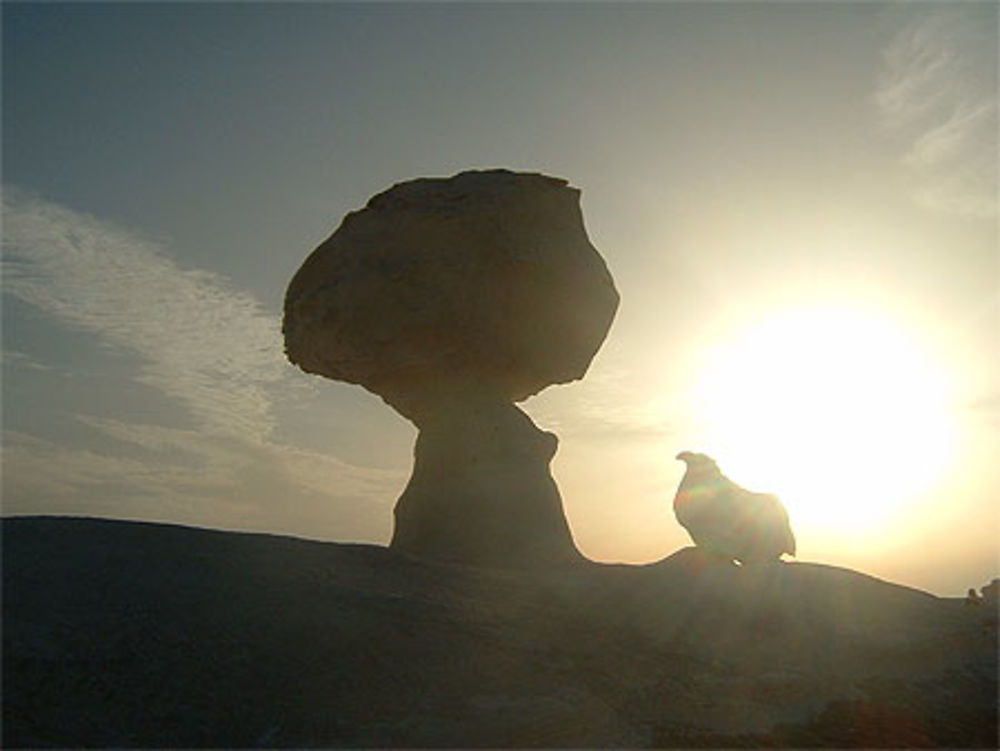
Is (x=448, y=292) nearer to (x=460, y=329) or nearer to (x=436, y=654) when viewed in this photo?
(x=460, y=329)

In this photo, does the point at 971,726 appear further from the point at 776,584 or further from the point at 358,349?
the point at 358,349

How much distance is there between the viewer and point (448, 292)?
1886cm

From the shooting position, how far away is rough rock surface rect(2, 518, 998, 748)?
8750mm

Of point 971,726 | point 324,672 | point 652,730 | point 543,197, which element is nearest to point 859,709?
point 971,726

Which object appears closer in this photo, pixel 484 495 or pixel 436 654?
pixel 436 654

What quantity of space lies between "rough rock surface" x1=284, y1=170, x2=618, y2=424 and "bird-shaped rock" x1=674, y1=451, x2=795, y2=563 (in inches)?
221

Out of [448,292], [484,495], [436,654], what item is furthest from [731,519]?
[436,654]

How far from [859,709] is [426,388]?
12135mm

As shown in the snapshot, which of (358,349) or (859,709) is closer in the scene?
(859,709)

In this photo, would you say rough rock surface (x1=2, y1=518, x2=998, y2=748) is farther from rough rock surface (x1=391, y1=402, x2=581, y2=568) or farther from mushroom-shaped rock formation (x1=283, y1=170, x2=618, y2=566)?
mushroom-shaped rock formation (x1=283, y1=170, x2=618, y2=566)

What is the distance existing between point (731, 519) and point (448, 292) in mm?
9993

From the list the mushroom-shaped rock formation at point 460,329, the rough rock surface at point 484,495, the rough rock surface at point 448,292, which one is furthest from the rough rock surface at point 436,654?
the rough rock surface at point 448,292

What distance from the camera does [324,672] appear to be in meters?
9.81

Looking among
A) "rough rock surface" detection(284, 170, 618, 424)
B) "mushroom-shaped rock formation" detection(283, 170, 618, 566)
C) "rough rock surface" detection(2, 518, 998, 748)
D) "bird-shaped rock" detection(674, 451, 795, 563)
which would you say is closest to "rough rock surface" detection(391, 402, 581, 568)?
"mushroom-shaped rock formation" detection(283, 170, 618, 566)
